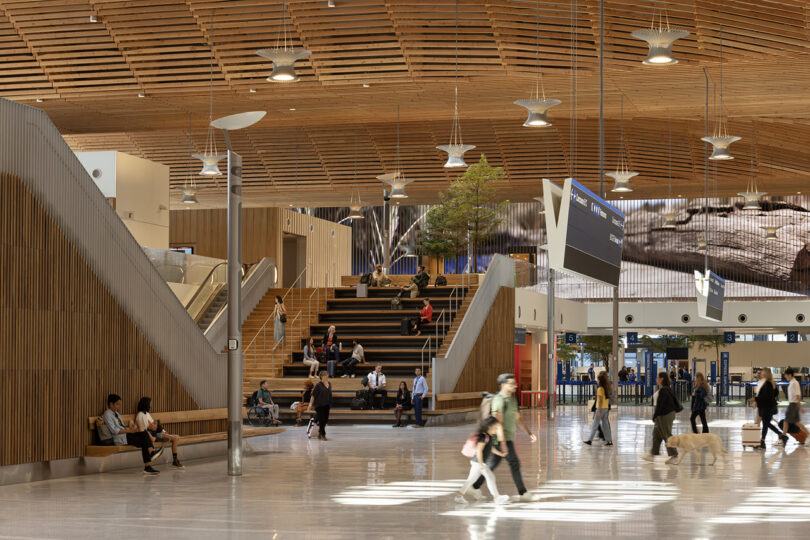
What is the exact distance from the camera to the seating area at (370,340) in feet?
78.6

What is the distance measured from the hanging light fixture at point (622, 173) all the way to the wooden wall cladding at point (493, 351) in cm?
430

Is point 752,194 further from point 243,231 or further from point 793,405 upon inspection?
point 243,231

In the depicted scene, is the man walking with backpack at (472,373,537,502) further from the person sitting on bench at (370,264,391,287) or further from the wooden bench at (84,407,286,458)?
the person sitting on bench at (370,264,391,287)

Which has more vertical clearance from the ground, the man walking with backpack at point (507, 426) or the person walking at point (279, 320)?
the person walking at point (279, 320)

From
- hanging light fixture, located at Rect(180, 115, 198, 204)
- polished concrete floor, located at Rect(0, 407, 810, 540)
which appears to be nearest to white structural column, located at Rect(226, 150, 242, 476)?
polished concrete floor, located at Rect(0, 407, 810, 540)

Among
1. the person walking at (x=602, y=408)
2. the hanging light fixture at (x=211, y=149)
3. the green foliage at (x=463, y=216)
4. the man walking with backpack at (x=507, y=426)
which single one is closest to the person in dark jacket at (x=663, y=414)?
the person walking at (x=602, y=408)

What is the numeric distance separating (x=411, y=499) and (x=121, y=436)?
4.35 m

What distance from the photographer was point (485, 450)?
1016cm

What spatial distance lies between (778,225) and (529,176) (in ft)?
67.0

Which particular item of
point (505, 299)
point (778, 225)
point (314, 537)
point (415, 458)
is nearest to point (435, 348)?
point (505, 299)

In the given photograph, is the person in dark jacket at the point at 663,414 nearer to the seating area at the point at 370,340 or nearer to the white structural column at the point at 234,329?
the white structural column at the point at 234,329

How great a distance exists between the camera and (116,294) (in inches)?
524

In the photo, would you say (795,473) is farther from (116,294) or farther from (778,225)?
(778,225)

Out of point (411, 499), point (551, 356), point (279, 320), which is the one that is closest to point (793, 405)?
point (411, 499)
